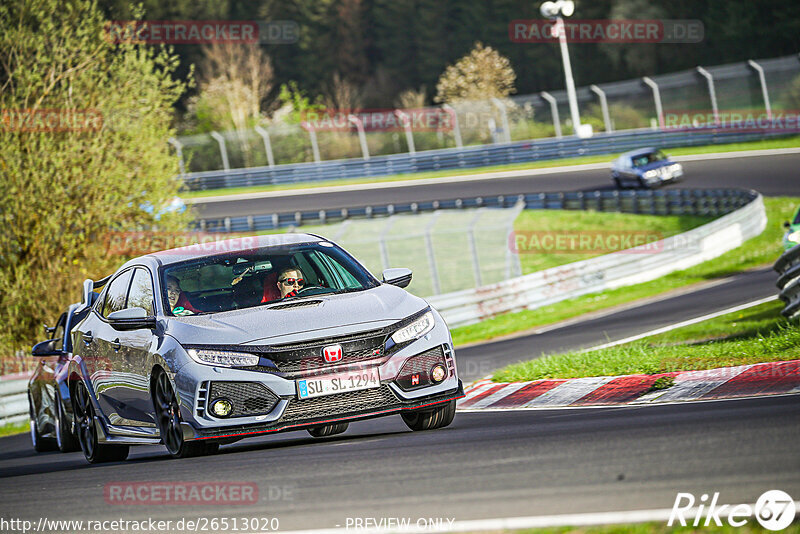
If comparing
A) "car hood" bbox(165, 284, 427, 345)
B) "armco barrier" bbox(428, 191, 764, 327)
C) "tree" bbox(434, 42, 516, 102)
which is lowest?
"armco barrier" bbox(428, 191, 764, 327)

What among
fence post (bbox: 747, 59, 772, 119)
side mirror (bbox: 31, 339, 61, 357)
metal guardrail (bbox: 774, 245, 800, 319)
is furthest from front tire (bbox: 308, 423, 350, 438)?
fence post (bbox: 747, 59, 772, 119)

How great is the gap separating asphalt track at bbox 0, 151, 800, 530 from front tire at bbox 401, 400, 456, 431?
153mm

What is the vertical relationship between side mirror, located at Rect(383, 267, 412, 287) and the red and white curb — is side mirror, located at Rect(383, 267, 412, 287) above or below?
above

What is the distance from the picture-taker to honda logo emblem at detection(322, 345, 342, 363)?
7902 mm

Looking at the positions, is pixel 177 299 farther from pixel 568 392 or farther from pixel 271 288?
pixel 568 392

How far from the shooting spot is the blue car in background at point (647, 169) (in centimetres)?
3950

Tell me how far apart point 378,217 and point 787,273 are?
86.9 feet

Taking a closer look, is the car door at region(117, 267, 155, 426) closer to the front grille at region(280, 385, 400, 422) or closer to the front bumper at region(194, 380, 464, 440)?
the front bumper at region(194, 380, 464, 440)

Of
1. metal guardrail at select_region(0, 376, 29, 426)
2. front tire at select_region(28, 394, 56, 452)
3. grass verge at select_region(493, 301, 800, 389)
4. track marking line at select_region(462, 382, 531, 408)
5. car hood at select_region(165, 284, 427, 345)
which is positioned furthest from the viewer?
metal guardrail at select_region(0, 376, 29, 426)

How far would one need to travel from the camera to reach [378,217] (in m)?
39.7

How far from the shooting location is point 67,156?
23.0m

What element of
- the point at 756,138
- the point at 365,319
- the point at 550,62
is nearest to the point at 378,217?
the point at 756,138

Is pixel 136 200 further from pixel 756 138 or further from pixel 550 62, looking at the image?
pixel 550 62

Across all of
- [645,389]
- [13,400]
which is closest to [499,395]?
Answer: [645,389]
